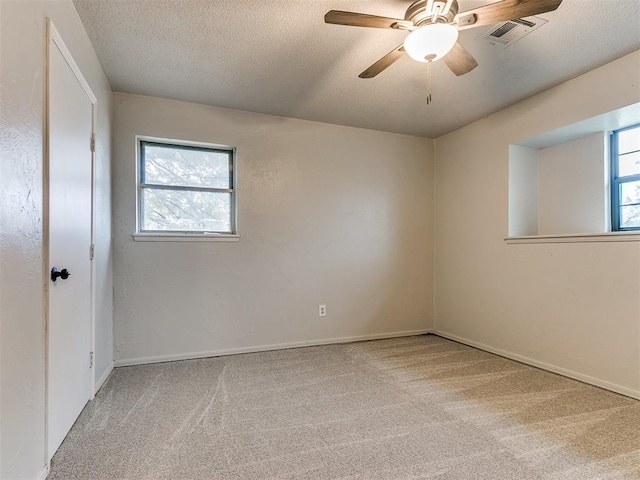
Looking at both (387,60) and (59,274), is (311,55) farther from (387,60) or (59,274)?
(59,274)

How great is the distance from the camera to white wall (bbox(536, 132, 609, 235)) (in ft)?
9.27

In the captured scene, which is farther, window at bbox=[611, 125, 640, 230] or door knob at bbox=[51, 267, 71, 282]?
window at bbox=[611, 125, 640, 230]

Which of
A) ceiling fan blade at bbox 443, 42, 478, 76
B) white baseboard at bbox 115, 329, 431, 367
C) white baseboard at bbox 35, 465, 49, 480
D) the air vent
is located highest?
the air vent

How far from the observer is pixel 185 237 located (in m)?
3.11

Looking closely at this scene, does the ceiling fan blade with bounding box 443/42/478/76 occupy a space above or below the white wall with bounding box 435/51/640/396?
above

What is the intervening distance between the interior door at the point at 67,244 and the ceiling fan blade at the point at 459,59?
2.08 meters

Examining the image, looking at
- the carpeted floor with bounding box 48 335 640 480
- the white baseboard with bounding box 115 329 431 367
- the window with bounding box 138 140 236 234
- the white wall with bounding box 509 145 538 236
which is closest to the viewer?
the carpeted floor with bounding box 48 335 640 480

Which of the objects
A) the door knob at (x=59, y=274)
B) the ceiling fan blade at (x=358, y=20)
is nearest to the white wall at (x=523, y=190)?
the ceiling fan blade at (x=358, y=20)

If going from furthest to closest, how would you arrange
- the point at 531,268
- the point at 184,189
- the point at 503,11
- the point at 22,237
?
the point at 184,189, the point at 531,268, the point at 503,11, the point at 22,237

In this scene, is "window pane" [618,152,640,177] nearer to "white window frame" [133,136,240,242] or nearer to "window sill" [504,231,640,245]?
"window sill" [504,231,640,245]

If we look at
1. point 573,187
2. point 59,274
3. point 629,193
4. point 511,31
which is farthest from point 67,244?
point 629,193

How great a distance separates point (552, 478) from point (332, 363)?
1.79 metres

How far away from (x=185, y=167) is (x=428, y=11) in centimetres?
250

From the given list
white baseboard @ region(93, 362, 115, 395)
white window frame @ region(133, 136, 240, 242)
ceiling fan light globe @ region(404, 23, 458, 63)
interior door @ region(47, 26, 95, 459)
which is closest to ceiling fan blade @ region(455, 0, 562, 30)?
ceiling fan light globe @ region(404, 23, 458, 63)
